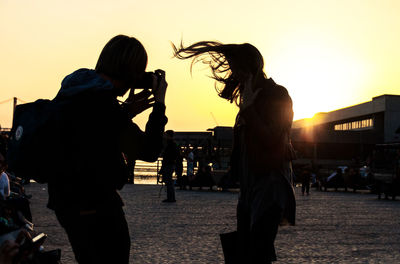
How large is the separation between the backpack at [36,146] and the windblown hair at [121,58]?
0.29 meters

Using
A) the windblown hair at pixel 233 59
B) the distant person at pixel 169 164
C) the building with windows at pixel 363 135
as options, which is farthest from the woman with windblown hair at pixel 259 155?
the building with windows at pixel 363 135

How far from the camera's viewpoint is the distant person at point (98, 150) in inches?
77.7

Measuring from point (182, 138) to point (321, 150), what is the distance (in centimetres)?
4220

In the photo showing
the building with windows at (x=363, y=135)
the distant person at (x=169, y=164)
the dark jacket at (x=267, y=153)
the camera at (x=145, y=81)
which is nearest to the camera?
the camera at (x=145, y=81)

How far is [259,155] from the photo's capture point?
9.52 feet

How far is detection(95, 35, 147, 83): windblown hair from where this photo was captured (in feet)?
7.03

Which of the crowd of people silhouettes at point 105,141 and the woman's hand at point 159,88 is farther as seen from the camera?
the woman's hand at point 159,88

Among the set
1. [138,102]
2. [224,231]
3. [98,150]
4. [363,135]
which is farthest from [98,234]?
[363,135]

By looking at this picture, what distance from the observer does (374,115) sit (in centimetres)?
7269

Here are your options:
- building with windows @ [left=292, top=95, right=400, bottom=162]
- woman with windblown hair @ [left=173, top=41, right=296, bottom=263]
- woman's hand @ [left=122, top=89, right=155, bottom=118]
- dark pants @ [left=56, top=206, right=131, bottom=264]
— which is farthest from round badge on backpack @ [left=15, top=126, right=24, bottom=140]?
building with windows @ [left=292, top=95, right=400, bottom=162]

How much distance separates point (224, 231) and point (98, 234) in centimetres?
546

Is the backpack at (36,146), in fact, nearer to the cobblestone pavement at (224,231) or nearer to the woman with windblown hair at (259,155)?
the woman with windblown hair at (259,155)

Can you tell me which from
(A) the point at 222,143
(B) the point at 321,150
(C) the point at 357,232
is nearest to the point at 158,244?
(C) the point at 357,232

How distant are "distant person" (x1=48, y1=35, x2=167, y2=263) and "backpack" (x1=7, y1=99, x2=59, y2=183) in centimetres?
3
